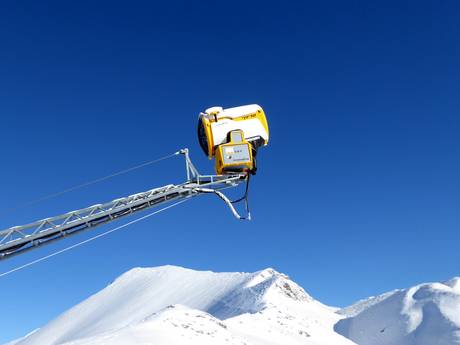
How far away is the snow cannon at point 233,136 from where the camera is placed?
37.7 feet

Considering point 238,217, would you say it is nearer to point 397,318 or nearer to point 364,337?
point 364,337

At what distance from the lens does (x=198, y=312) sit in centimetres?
6488

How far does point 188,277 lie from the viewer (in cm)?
15150

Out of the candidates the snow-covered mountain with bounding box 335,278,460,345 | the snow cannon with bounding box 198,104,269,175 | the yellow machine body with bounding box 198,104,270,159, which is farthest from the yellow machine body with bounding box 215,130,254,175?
the snow-covered mountain with bounding box 335,278,460,345

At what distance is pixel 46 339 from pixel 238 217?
123 m

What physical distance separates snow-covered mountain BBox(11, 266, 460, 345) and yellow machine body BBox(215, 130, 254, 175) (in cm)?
6558

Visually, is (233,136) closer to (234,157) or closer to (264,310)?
(234,157)

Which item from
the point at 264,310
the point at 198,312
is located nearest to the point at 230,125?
the point at 198,312

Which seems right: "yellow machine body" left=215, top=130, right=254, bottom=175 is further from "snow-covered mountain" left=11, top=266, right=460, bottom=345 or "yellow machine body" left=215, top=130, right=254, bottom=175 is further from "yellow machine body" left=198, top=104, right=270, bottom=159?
"snow-covered mountain" left=11, top=266, right=460, bottom=345

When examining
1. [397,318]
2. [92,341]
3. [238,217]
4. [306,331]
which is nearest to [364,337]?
[397,318]

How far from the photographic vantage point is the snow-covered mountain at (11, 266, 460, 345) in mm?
98750

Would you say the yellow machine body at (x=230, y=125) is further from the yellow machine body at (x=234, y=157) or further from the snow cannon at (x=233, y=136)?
the yellow machine body at (x=234, y=157)

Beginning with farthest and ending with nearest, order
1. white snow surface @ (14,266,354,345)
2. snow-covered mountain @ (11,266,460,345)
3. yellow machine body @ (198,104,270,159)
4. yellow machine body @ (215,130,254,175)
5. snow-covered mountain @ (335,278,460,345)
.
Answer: snow-covered mountain @ (335,278,460,345)
snow-covered mountain @ (11,266,460,345)
white snow surface @ (14,266,354,345)
yellow machine body @ (198,104,270,159)
yellow machine body @ (215,130,254,175)

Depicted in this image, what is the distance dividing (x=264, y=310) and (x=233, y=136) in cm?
9754
